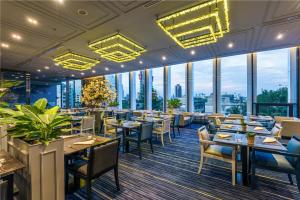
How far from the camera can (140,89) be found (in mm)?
11203

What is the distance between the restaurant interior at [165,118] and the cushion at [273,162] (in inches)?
0.6

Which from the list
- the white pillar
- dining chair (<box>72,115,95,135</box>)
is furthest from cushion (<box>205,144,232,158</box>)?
the white pillar

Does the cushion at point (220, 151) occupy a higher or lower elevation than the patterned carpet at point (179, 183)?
higher

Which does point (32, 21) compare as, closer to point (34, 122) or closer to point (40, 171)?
point (34, 122)

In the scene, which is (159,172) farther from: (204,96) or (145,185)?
(204,96)

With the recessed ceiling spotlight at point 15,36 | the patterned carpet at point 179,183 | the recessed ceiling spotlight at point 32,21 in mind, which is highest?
the recessed ceiling spotlight at point 15,36

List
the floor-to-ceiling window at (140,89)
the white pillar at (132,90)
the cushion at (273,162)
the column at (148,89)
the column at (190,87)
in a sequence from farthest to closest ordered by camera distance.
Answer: the white pillar at (132,90) → the floor-to-ceiling window at (140,89) → the column at (148,89) → the column at (190,87) → the cushion at (273,162)

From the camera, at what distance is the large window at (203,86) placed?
852 centimetres

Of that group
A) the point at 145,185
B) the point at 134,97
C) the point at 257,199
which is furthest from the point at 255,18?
the point at 134,97

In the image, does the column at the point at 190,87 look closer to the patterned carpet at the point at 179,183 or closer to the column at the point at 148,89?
the column at the point at 148,89

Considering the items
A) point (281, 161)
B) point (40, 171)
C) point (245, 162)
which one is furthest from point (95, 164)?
point (281, 161)

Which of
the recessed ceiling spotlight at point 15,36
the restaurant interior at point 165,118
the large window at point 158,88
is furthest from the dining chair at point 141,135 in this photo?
the large window at point 158,88

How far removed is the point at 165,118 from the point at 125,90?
24.5 feet

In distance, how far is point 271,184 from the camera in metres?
2.66
